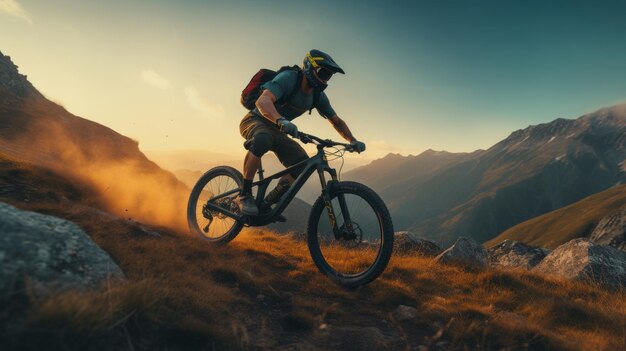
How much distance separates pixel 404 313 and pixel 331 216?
6.82 ft

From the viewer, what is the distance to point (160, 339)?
3.30 metres

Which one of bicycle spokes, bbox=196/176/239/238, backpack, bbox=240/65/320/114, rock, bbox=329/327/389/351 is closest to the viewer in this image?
rock, bbox=329/327/389/351

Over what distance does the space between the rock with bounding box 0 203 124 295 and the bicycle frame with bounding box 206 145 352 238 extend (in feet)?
12.5

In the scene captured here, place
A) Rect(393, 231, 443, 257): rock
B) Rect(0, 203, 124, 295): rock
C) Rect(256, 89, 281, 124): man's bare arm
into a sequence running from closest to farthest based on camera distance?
Rect(0, 203, 124, 295): rock
Rect(256, 89, 281, 124): man's bare arm
Rect(393, 231, 443, 257): rock

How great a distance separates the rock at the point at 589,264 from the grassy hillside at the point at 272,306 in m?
1.48

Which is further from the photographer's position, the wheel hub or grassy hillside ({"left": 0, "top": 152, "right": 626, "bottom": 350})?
the wheel hub

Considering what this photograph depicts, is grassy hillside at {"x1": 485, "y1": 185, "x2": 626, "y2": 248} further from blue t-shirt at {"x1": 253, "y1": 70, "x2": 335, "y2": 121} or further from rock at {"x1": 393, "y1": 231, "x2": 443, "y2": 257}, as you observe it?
blue t-shirt at {"x1": 253, "y1": 70, "x2": 335, "y2": 121}

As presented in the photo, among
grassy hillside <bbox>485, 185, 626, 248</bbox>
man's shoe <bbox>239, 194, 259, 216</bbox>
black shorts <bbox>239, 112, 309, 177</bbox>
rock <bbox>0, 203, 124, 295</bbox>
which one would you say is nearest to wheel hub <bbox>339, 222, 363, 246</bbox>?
man's shoe <bbox>239, 194, 259, 216</bbox>

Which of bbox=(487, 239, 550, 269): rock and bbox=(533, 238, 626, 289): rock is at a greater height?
bbox=(533, 238, 626, 289): rock

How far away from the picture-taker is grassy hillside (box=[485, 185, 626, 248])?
145500 mm

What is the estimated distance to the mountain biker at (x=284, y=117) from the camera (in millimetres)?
7176

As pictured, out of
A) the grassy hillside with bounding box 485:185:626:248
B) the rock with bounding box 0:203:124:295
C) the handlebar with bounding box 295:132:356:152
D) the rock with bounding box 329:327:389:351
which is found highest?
the handlebar with bounding box 295:132:356:152

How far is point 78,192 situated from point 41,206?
17.2 feet

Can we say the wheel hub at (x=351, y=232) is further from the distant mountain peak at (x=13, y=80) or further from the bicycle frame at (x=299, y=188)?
the distant mountain peak at (x=13, y=80)
